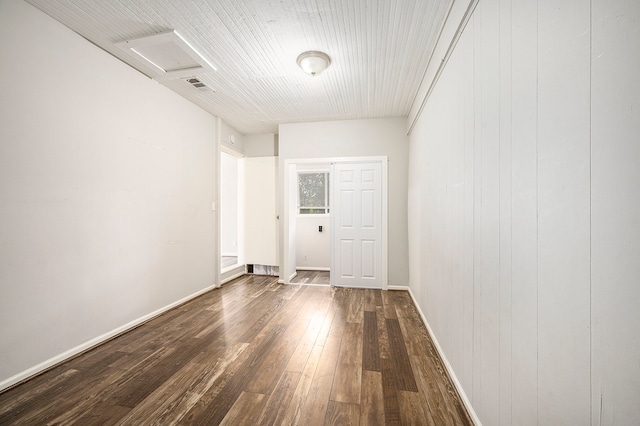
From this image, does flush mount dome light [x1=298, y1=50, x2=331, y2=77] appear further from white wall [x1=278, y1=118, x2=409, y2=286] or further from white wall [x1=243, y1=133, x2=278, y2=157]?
white wall [x1=243, y1=133, x2=278, y2=157]

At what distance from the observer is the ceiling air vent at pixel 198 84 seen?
2.94m

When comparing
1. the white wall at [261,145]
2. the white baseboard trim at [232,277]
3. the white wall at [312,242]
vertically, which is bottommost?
the white baseboard trim at [232,277]

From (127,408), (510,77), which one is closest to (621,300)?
(510,77)

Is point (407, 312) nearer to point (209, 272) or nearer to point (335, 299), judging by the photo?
point (335, 299)

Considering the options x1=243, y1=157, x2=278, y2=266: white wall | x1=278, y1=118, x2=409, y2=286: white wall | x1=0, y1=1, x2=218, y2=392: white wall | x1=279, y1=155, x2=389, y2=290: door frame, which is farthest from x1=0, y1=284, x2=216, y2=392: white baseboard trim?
x1=278, y1=118, x2=409, y2=286: white wall

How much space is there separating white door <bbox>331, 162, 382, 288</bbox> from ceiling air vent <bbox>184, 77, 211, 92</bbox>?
2.13 m

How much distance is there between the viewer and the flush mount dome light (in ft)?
8.11

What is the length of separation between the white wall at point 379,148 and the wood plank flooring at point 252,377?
1320mm

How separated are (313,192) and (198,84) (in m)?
3.11

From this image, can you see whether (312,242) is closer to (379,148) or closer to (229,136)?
(379,148)

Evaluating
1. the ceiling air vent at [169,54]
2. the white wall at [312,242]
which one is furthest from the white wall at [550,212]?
the white wall at [312,242]

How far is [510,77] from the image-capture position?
1087mm

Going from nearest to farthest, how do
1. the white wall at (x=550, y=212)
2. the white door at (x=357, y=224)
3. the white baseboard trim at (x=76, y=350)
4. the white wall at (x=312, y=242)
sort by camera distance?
1. the white wall at (x=550, y=212)
2. the white baseboard trim at (x=76, y=350)
3. the white door at (x=357, y=224)
4. the white wall at (x=312, y=242)

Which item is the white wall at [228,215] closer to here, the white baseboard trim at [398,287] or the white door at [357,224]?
the white door at [357,224]
